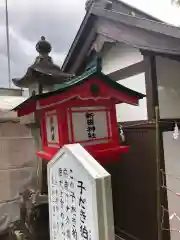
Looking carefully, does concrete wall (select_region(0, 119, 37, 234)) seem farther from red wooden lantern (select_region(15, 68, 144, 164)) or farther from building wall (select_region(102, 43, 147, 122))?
building wall (select_region(102, 43, 147, 122))

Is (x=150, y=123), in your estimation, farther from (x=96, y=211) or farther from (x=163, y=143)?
(x=96, y=211)

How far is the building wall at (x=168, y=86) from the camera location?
4.17 meters

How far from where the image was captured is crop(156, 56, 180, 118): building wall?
13.7 feet

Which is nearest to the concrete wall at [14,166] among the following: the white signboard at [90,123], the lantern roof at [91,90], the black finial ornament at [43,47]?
the black finial ornament at [43,47]

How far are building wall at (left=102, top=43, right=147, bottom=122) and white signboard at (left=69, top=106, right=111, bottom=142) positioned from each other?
1.11 m

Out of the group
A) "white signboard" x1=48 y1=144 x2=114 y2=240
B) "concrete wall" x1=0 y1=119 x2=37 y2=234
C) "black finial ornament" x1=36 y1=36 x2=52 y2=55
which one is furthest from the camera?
"concrete wall" x1=0 y1=119 x2=37 y2=234

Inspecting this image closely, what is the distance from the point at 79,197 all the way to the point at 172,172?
7.95 feet

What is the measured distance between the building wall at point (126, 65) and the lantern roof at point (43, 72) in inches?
43.7

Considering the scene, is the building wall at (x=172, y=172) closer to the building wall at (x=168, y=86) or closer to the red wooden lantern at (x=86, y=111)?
the building wall at (x=168, y=86)

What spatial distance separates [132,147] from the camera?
182 inches

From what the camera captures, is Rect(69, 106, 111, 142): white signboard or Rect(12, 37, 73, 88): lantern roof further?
Rect(12, 37, 73, 88): lantern roof

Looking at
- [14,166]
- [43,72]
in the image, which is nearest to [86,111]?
[43,72]

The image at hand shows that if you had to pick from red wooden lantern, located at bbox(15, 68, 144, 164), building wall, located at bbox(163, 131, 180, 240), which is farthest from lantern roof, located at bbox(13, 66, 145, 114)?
building wall, located at bbox(163, 131, 180, 240)

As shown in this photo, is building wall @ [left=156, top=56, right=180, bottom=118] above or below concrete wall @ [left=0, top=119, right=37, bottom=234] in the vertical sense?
above
